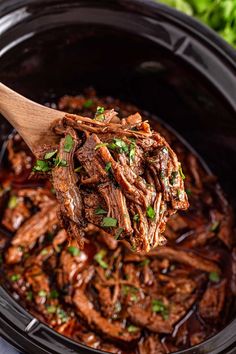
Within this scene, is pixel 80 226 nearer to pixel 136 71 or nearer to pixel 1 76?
pixel 1 76

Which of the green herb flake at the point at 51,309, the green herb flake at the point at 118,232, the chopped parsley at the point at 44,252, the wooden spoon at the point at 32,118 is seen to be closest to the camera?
the green herb flake at the point at 118,232

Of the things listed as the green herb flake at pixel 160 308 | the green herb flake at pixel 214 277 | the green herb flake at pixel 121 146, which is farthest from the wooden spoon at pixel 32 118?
the green herb flake at pixel 214 277

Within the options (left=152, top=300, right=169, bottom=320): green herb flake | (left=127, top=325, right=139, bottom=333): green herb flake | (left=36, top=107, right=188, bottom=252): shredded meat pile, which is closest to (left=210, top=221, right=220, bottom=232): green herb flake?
(left=152, top=300, right=169, bottom=320): green herb flake

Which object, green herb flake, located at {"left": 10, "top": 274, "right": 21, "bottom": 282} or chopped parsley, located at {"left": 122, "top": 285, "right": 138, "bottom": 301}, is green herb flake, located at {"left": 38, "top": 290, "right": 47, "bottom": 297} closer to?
green herb flake, located at {"left": 10, "top": 274, "right": 21, "bottom": 282}

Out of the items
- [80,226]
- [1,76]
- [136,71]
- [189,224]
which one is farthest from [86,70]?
[80,226]

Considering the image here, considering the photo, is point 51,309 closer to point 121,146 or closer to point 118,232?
point 118,232

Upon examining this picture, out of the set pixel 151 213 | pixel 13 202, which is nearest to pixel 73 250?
pixel 13 202

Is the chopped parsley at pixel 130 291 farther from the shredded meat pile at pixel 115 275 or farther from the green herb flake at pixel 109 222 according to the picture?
the green herb flake at pixel 109 222
